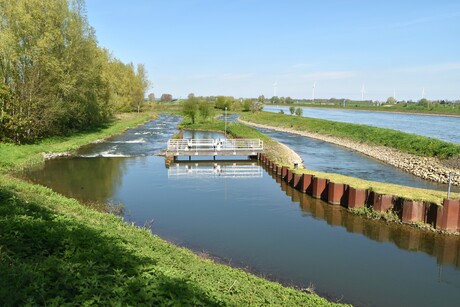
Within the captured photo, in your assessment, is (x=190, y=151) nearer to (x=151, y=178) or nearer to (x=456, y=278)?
(x=151, y=178)

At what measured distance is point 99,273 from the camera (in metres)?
6.66

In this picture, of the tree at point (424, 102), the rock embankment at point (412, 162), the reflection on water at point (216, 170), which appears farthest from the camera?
the tree at point (424, 102)

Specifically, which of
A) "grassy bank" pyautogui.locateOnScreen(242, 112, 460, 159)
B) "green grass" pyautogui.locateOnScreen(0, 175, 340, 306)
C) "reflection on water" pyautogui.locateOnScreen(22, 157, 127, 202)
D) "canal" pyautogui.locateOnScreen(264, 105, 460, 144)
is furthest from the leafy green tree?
"green grass" pyautogui.locateOnScreen(0, 175, 340, 306)

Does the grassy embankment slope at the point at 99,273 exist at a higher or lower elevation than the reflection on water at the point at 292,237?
higher

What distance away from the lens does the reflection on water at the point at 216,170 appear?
28.2 m

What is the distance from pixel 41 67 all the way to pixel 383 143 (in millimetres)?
39605

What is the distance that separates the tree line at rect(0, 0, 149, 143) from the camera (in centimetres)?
3266

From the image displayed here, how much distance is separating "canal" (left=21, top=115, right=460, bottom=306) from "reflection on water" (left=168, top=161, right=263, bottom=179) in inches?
12.1

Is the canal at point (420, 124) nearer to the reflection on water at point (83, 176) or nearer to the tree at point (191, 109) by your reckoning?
the tree at point (191, 109)

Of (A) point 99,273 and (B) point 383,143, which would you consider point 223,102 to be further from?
(A) point 99,273

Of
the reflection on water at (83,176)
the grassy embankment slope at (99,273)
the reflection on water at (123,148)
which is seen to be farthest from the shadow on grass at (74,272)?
the reflection on water at (123,148)

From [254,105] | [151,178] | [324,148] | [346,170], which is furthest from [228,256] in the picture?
[254,105]

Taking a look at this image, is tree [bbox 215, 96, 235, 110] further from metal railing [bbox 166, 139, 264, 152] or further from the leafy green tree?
metal railing [bbox 166, 139, 264, 152]

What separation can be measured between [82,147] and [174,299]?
36.5 meters
